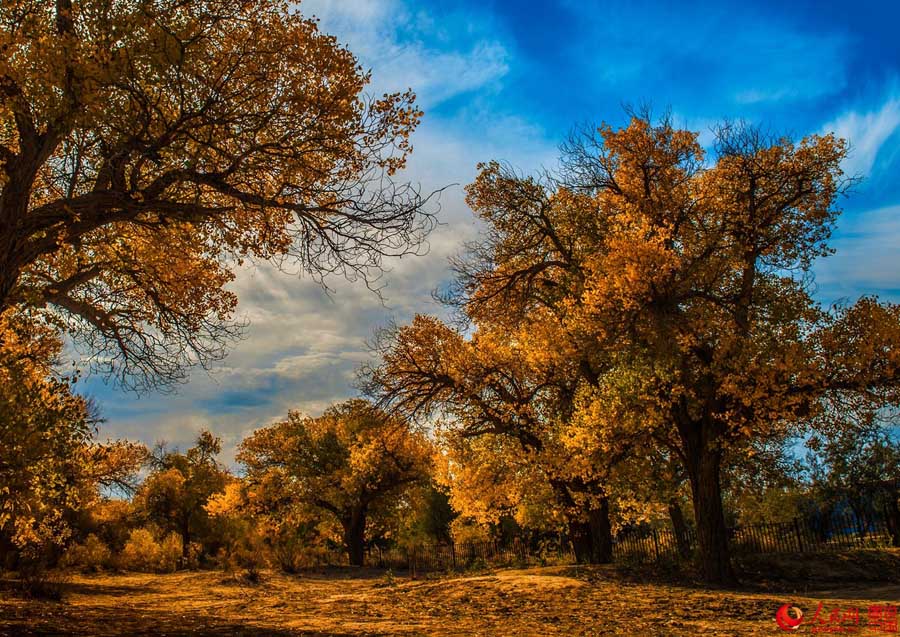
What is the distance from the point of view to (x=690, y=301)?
594 inches

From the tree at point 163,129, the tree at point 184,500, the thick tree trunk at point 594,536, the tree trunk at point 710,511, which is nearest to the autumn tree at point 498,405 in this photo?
the thick tree trunk at point 594,536

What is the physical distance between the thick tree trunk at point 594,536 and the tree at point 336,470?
1276cm

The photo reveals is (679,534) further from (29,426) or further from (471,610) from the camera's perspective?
(29,426)

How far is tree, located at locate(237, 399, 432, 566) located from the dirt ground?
17.5 meters

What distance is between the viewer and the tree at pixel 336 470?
3359 centimetres

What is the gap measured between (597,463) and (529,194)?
26.5ft

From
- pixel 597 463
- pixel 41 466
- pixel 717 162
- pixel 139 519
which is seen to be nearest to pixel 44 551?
pixel 139 519

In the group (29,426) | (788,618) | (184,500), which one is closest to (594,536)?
(788,618)

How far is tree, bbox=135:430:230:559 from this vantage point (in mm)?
39406

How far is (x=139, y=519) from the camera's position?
3847cm

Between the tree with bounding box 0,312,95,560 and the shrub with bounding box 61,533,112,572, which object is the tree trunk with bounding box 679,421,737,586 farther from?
the shrub with bounding box 61,533,112,572

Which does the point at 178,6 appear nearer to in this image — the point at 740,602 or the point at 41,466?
the point at 41,466

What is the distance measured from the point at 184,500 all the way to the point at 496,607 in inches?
1405

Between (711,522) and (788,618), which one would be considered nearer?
(788,618)
